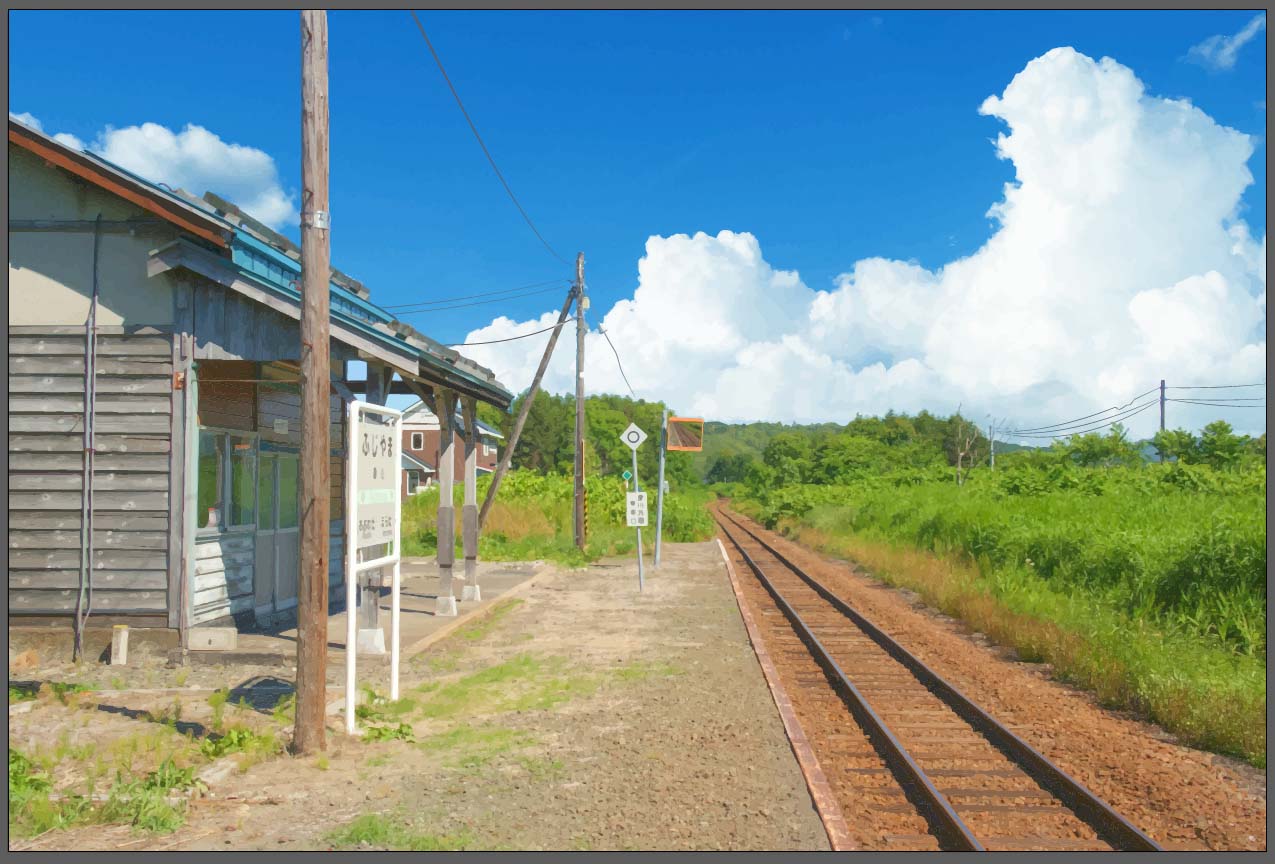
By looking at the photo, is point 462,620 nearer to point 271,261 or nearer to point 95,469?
point 95,469

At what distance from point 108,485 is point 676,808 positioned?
7.26m

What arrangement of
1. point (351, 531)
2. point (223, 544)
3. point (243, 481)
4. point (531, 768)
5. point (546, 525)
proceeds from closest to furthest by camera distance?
point (531, 768) → point (351, 531) → point (223, 544) → point (243, 481) → point (546, 525)

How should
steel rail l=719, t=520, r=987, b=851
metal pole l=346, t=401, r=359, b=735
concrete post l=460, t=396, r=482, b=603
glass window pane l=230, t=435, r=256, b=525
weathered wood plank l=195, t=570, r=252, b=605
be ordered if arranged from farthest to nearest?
1. concrete post l=460, t=396, r=482, b=603
2. glass window pane l=230, t=435, r=256, b=525
3. weathered wood plank l=195, t=570, r=252, b=605
4. metal pole l=346, t=401, r=359, b=735
5. steel rail l=719, t=520, r=987, b=851

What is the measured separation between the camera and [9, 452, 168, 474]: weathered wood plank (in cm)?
960

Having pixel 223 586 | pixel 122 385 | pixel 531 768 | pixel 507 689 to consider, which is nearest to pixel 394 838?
pixel 531 768

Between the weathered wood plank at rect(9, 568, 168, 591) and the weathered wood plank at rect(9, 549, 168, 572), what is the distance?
0.05 m

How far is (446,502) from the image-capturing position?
490 inches

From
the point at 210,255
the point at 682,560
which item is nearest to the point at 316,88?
the point at 210,255

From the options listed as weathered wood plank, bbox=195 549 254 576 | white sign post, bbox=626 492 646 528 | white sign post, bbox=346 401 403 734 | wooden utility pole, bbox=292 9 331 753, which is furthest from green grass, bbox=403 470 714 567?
wooden utility pole, bbox=292 9 331 753

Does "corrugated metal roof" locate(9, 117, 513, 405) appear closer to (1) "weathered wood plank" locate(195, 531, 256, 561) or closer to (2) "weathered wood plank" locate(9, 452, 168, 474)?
(2) "weathered wood plank" locate(9, 452, 168, 474)

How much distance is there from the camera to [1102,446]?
37.2 m

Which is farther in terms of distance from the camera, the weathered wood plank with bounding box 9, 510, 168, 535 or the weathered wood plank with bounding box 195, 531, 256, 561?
the weathered wood plank with bounding box 195, 531, 256, 561

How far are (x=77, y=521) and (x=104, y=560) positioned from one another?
514mm

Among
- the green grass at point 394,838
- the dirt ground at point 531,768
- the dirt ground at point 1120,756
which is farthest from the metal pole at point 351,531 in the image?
the dirt ground at point 1120,756
